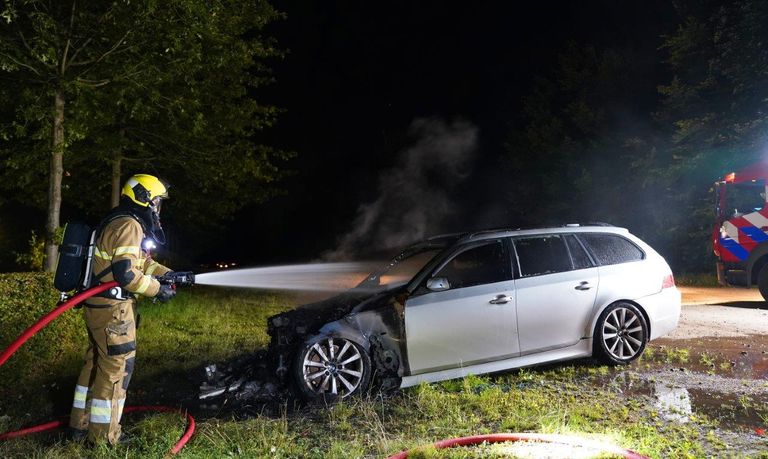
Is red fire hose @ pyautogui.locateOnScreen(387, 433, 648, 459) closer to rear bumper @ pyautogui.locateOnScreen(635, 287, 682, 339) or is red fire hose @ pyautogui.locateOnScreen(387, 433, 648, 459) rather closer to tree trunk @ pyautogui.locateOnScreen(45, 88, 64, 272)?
rear bumper @ pyautogui.locateOnScreen(635, 287, 682, 339)

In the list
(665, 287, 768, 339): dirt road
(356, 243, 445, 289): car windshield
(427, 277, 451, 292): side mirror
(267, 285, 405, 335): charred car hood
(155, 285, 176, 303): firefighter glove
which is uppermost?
(356, 243, 445, 289): car windshield

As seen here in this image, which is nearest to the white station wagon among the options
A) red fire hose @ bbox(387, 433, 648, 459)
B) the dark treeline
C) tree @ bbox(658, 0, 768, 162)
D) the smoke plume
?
red fire hose @ bbox(387, 433, 648, 459)

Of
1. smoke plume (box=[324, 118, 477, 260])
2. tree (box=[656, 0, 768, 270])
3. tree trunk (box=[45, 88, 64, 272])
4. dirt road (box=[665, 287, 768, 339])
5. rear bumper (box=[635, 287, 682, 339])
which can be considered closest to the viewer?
rear bumper (box=[635, 287, 682, 339])

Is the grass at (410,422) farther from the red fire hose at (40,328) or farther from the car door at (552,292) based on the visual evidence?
the car door at (552,292)

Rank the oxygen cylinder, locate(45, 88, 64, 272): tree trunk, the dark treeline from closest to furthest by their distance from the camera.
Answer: the oxygen cylinder
locate(45, 88, 64, 272): tree trunk
the dark treeline

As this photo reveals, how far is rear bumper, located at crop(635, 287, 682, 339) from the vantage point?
20.3 feet

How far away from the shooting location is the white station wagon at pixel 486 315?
212 inches

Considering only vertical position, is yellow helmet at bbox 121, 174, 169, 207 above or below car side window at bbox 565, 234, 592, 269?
above

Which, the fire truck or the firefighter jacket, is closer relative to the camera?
the firefighter jacket

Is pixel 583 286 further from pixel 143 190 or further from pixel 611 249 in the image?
pixel 143 190

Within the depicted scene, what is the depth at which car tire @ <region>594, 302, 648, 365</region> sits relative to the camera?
Answer: 5.98 meters

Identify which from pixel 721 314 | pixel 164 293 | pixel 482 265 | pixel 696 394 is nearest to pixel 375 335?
pixel 482 265

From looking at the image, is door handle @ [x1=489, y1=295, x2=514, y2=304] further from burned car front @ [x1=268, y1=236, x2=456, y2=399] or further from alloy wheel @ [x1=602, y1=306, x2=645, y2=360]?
alloy wheel @ [x1=602, y1=306, x2=645, y2=360]

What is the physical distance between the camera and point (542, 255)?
6.06m
